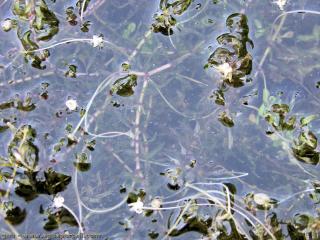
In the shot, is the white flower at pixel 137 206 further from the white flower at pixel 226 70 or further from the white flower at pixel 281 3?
the white flower at pixel 281 3

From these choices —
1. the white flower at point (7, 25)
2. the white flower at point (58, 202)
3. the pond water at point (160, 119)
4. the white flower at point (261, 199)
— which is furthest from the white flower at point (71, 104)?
the white flower at point (261, 199)

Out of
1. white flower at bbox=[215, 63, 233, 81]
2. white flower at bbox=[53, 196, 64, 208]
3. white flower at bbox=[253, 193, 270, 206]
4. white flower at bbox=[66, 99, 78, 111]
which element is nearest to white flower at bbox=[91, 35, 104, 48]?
white flower at bbox=[66, 99, 78, 111]

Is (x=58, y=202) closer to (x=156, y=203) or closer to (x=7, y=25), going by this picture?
(x=156, y=203)

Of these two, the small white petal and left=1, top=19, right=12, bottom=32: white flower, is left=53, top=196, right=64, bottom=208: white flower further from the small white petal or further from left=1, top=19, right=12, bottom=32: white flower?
left=1, top=19, right=12, bottom=32: white flower

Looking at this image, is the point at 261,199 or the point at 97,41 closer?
the point at 261,199

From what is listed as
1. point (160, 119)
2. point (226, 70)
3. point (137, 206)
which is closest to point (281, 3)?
point (226, 70)

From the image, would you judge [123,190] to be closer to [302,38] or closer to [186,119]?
[186,119]
